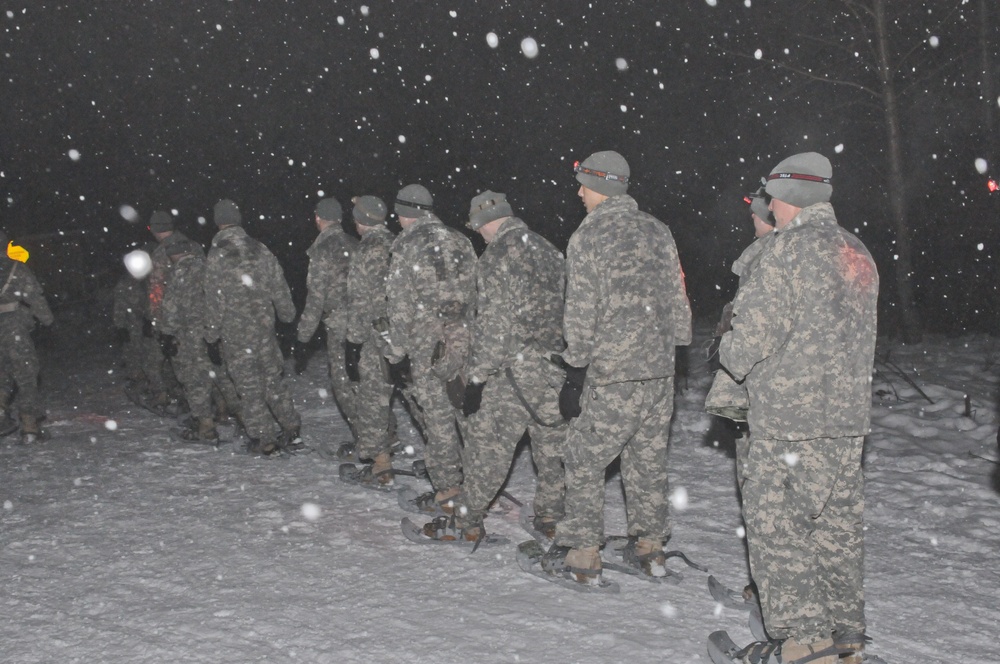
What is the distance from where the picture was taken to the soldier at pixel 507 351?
16.3 ft

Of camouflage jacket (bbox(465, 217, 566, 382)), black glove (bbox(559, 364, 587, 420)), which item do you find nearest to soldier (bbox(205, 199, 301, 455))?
camouflage jacket (bbox(465, 217, 566, 382))

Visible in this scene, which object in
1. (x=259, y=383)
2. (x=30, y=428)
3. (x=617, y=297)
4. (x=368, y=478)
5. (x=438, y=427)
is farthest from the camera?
(x=30, y=428)

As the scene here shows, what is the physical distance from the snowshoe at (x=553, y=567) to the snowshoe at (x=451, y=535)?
0.39m

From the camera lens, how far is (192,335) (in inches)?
334

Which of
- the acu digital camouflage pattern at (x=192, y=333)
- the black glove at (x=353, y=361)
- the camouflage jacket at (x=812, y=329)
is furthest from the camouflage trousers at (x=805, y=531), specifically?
the acu digital camouflage pattern at (x=192, y=333)

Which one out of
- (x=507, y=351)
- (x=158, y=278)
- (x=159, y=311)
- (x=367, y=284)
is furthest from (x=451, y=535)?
(x=158, y=278)

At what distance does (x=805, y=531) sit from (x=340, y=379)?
4980 mm

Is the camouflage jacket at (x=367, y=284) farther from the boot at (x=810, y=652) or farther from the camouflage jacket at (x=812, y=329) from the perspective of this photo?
the boot at (x=810, y=652)

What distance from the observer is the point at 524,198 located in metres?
28.5

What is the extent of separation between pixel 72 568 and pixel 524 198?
24388 millimetres

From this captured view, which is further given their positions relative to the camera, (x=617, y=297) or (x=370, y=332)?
(x=370, y=332)

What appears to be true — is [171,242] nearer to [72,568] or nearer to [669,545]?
[72,568]

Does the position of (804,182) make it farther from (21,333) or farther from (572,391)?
(21,333)

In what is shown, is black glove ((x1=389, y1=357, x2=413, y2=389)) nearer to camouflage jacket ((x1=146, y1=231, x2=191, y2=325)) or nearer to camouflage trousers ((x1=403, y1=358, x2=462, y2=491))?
camouflage trousers ((x1=403, y1=358, x2=462, y2=491))
